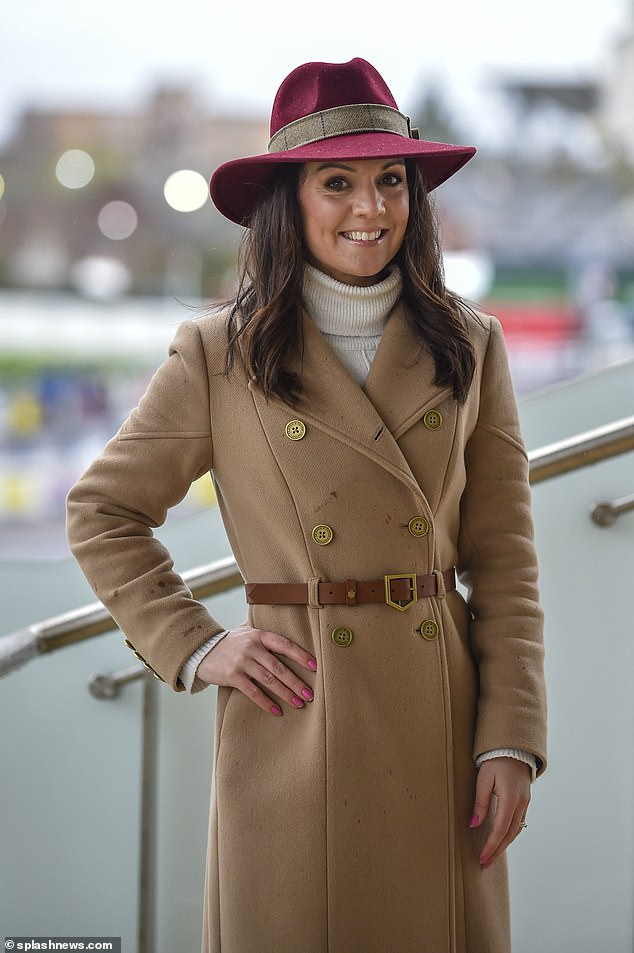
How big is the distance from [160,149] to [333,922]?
50.2ft

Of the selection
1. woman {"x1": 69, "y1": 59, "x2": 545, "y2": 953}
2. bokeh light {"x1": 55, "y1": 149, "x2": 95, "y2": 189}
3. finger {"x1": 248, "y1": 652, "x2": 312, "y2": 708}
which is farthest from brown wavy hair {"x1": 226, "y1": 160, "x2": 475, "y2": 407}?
bokeh light {"x1": 55, "y1": 149, "x2": 95, "y2": 189}

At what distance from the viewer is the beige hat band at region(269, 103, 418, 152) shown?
133cm

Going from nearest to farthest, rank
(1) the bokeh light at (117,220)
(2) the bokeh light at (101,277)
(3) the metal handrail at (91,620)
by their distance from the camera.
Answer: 1. (3) the metal handrail at (91,620)
2. (2) the bokeh light at (101,277)
3. (1) the bokeh light at (117,220)

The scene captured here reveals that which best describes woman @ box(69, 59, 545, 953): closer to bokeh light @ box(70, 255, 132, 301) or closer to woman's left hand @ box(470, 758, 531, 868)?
woman's left hand @ box(470, 758, 531, 868)

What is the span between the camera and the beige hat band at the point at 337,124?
1329 millimetres

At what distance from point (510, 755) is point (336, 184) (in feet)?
2.52

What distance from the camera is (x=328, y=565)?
4.24ft

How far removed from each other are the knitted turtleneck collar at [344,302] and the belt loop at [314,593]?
342 millimetres

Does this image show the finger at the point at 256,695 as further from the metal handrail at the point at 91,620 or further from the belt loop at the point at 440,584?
the metal handrail at the point at 91,620

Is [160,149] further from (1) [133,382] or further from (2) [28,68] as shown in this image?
(1) [133,382]

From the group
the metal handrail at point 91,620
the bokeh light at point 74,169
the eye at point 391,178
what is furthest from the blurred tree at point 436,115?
the eye at point 391,178

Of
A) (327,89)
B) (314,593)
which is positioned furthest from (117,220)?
(314,593)

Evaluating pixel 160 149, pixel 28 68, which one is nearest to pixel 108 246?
pixel 160 149

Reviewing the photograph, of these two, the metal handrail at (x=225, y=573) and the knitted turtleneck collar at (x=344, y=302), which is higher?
the knitted turtleneck collar at (x=344, y=302)
